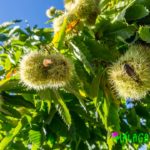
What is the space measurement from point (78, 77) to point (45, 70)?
25 centimetres

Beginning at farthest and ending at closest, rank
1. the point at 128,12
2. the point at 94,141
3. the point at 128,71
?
the point at 94,141, the point at 128,12, the point at 128,71

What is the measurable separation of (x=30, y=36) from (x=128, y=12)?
2.29 feet

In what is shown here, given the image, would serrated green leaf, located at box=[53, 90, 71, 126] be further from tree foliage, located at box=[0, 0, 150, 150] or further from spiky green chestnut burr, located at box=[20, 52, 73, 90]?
spiky green chestnut burr, located at box=[20, 52, 73, 90]

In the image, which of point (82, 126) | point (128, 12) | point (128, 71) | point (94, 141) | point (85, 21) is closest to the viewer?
point (128, 71)

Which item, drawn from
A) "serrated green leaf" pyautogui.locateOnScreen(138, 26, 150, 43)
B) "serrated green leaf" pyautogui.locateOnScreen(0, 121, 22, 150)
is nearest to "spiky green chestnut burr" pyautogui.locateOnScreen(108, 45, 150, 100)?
"serrated green leaf" pyautogui.locateOnScreen(138, 26, 150, 43)

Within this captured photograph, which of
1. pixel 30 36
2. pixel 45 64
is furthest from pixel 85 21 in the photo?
pixel 30 36

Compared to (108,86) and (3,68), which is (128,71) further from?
(3,68)

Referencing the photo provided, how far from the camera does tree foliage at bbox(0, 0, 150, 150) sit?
1.68m

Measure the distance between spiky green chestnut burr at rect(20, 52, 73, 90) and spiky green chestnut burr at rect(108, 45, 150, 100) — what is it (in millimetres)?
186

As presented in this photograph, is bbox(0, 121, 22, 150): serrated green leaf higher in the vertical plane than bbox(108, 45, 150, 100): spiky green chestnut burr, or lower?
higher

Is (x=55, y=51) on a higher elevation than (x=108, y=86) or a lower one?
higher

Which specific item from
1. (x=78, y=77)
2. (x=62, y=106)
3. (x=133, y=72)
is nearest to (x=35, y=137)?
(x=62, y=106)

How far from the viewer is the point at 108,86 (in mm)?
1752

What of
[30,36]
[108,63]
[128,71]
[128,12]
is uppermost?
[30,36]
